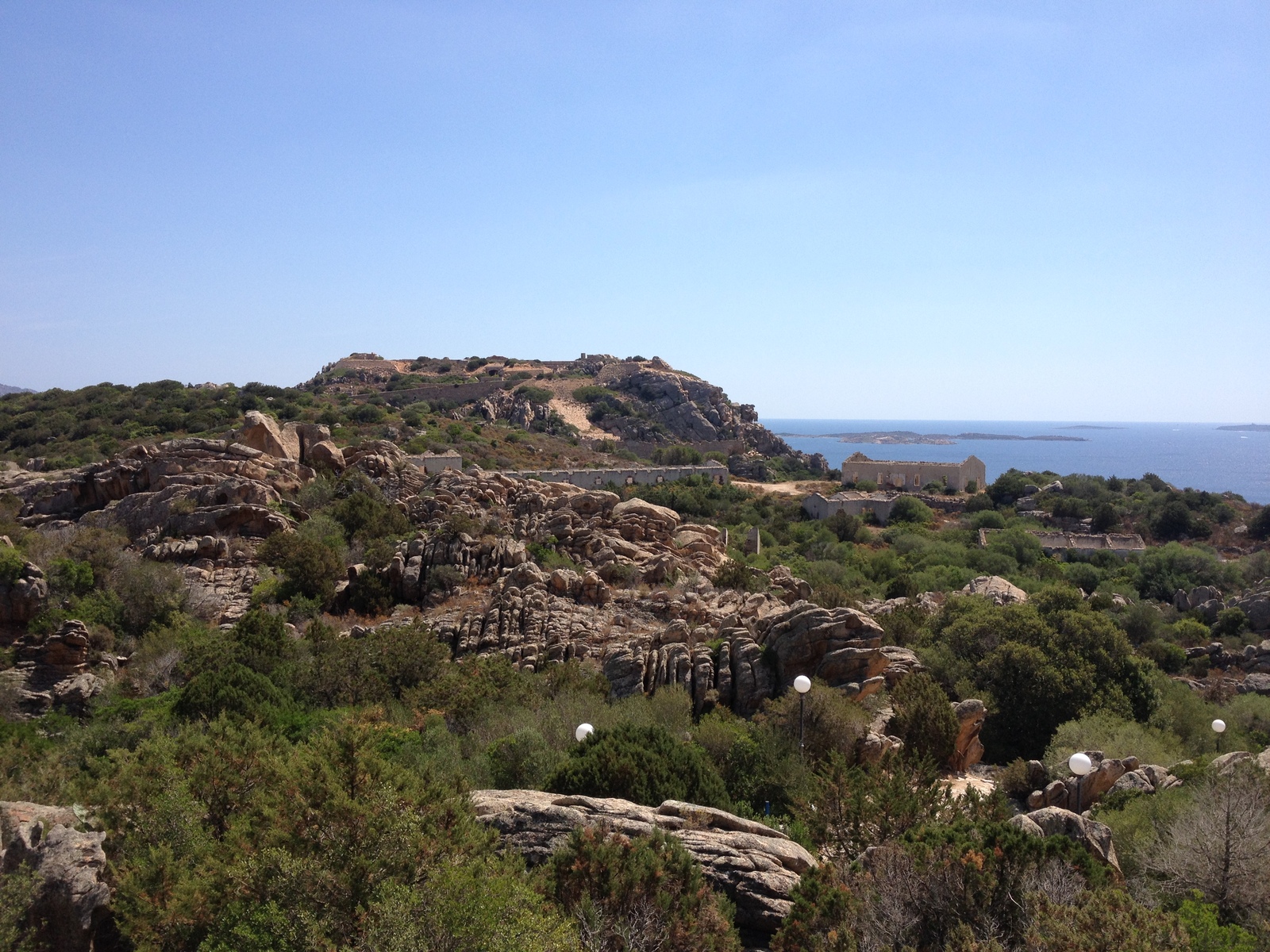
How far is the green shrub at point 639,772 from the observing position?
1012 cm

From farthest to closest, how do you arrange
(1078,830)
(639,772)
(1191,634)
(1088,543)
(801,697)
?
(1088,543) < (1191,634) < (801,697) < (639,772) < (1078,830)

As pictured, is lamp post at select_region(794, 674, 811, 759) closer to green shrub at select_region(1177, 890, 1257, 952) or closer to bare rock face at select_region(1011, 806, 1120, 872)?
bare rock face at select_region(1011, 806, 1120, 872)

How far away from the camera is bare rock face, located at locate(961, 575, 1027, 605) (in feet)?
80.9

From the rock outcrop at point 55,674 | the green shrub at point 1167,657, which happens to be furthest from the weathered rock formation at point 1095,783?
the rock outcrop at point 55,674

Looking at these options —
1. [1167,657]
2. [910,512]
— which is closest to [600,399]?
[910,512]

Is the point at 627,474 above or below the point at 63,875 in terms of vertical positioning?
above

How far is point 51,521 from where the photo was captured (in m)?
26.2

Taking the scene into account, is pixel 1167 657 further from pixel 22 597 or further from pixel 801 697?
pixel 22 597

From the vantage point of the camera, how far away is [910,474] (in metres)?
62.9

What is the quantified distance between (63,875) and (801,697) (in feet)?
30.9

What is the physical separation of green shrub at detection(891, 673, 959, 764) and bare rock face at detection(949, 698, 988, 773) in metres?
0.36

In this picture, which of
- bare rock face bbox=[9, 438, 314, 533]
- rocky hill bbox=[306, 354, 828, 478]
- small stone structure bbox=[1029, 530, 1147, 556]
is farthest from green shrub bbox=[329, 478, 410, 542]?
rocky hill bbox=[306, 354, 828, 478]

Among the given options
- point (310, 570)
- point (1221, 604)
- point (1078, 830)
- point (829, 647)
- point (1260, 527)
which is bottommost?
point (1221, 604)

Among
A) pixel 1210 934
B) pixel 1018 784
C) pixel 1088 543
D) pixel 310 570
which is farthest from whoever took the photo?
pixel 1088 543
